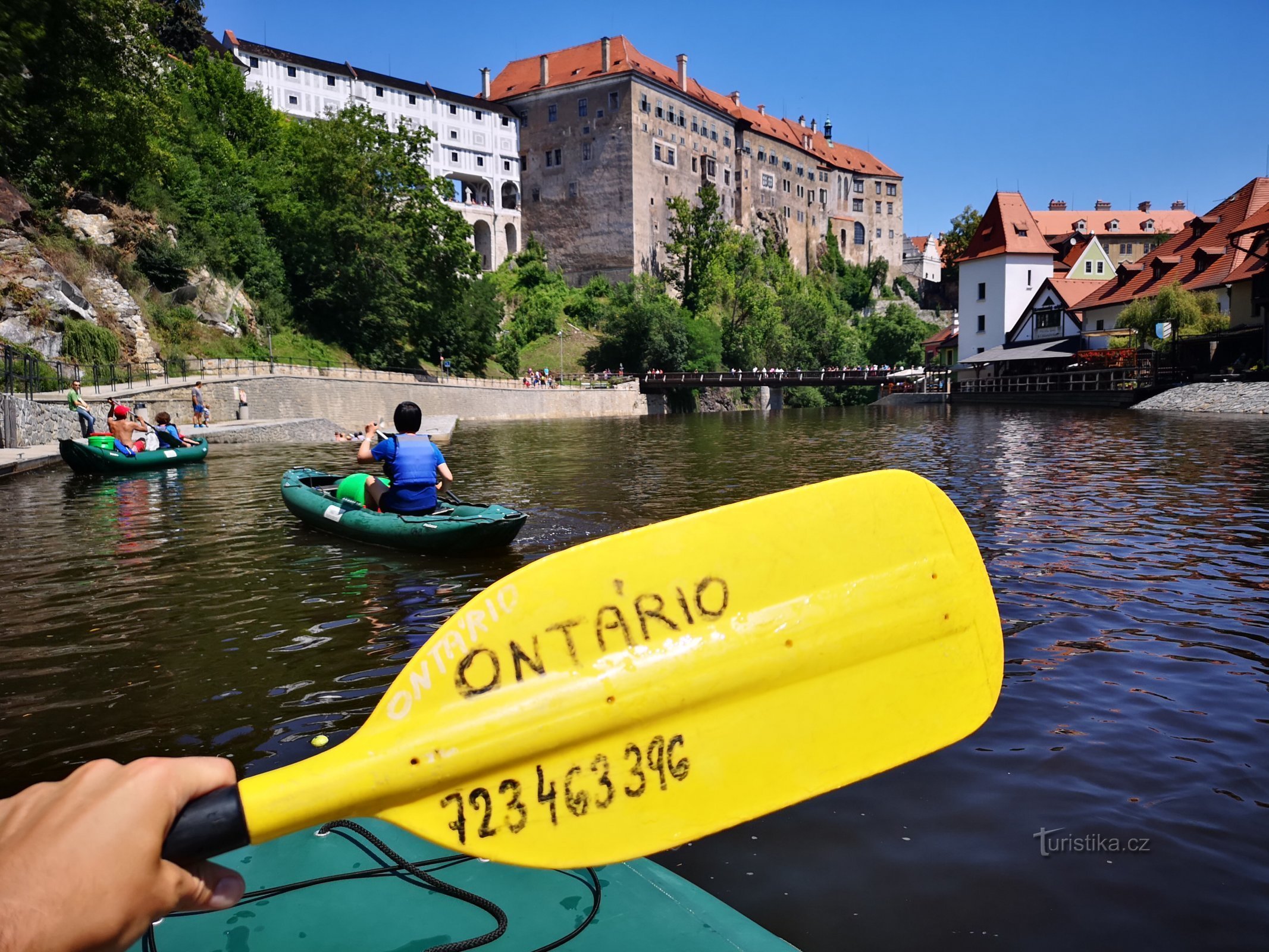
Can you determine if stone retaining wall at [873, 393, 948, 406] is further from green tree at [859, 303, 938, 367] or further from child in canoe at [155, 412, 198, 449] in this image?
child in canoe at [155, 412, 198, 449]

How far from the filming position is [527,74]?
85.8 meters

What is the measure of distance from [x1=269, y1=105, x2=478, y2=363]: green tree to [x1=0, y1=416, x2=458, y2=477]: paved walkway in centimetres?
1853

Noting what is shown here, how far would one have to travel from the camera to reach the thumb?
1.38m

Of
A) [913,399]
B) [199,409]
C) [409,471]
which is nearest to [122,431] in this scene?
[409,471]

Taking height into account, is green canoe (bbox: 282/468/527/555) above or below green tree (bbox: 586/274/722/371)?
below

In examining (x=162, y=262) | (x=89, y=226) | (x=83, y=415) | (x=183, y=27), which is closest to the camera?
(x=83, y=415)

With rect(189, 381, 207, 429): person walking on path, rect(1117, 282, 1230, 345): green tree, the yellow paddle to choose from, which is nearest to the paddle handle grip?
the yellow paddle

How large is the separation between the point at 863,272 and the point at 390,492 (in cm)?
11141

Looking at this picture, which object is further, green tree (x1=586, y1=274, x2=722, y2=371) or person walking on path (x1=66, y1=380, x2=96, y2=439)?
green tree (x1=586, y1=274, x2=722, y2=371)

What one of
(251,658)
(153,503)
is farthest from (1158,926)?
(153,503)

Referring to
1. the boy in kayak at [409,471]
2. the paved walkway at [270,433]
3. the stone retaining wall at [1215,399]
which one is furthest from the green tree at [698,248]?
the boy in kayak at [409,471]

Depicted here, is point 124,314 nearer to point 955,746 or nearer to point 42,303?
point 42,303

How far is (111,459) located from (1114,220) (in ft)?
321

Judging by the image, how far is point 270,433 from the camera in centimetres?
2877
